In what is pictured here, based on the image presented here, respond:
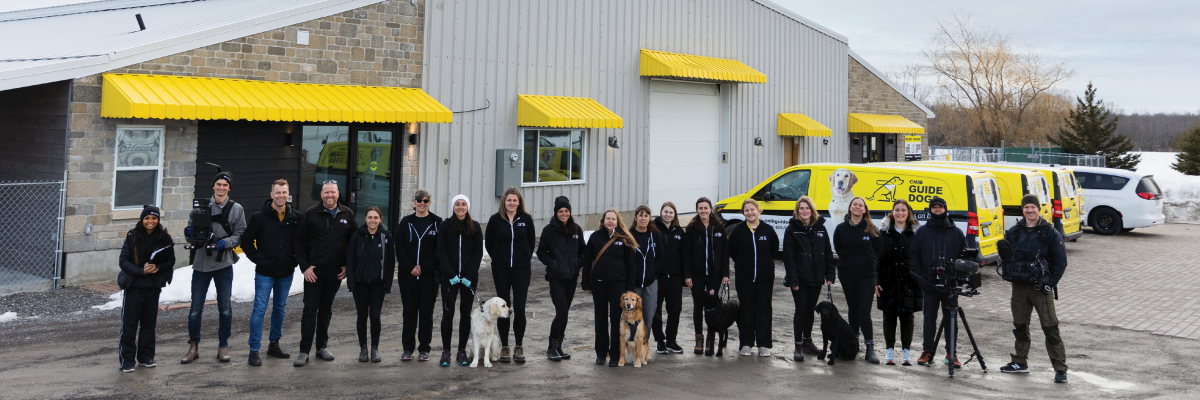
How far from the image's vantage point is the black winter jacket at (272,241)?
747cm

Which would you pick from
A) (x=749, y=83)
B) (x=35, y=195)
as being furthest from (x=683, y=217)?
(x=35, y=195)

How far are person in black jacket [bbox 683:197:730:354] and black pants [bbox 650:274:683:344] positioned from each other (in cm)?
10

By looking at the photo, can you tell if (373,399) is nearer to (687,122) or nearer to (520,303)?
(520,303)

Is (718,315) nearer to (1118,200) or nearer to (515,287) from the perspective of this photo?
(515,287)

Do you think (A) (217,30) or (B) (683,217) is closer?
(A) (217,30)

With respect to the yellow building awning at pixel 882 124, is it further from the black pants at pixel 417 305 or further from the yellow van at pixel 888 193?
the black pants at pixel 417 305

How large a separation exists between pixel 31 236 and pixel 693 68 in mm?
12272

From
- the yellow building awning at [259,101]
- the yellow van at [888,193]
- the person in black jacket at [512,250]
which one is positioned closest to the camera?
the person in black jacket at [512,250]

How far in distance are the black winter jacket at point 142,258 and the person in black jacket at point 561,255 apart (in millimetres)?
2944

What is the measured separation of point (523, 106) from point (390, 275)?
904 centimetres

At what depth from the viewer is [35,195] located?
38.2ft

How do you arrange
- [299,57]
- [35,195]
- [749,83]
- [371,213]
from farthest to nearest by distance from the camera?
[749,83] → [299,57] → [35,195] → [371,213]

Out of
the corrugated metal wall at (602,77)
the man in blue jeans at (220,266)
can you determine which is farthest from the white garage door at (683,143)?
the man in blue jeans at (220,266)

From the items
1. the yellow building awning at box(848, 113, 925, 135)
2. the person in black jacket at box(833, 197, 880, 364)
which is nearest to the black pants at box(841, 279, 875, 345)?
the person in black jacket at box(833, 197, 880, 364)
